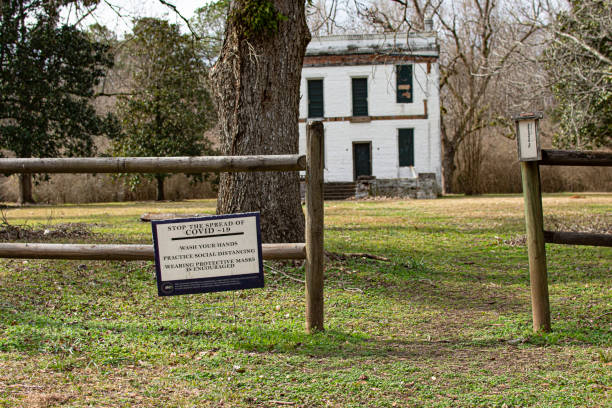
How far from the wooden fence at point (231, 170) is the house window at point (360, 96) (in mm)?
28221

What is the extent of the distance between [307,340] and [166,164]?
5.47 feet

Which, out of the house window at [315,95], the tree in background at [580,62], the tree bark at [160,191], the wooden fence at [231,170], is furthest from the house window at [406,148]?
the wooden fence at [231,170]

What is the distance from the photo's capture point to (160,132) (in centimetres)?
2755

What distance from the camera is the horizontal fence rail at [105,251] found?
4363mm

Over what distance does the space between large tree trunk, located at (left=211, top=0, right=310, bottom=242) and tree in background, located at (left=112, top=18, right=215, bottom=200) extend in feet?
67.7

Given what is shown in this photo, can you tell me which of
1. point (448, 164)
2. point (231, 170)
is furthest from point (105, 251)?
point (448, 164)

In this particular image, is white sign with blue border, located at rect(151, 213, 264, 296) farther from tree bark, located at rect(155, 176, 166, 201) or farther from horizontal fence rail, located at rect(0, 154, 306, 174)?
tree bark, located at rect(155, 176, 166, 201)

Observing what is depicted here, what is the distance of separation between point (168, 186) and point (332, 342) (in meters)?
30.1

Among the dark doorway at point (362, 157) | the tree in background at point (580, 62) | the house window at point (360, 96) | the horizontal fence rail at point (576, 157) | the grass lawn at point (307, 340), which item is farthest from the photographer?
the dark doorway at point (362, 157)

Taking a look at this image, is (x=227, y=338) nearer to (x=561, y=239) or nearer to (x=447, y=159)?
(x=561, y=239)

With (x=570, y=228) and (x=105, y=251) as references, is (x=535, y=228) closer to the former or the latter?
(x=105, y=251)

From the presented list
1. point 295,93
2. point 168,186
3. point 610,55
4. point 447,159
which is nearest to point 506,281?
point 295,93

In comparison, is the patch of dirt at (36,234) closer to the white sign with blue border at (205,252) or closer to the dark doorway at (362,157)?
the white sign with blue border at (205,252)

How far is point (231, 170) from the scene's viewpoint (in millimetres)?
4324
